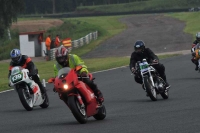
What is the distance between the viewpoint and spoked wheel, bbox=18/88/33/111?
14.8 m

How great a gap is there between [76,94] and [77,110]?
295 millimetres

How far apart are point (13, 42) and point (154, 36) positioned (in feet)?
40.2

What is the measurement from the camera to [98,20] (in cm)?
8431

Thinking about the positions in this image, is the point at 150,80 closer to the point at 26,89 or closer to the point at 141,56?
the point at 141,56

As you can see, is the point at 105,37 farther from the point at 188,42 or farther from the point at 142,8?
the point at 142,8

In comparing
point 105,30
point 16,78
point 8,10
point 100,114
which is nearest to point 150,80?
point 16,78

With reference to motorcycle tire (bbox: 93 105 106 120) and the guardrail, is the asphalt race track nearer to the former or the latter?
motorcycle tire (bbox: 93 105 106 120)

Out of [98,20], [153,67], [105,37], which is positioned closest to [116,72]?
[153,67]

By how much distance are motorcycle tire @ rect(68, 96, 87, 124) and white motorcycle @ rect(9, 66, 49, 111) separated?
163 inches

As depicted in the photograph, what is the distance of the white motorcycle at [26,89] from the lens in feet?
48.2

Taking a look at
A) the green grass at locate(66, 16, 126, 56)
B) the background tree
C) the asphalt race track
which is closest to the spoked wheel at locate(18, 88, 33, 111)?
the asphalt race track

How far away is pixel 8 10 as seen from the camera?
4869cm

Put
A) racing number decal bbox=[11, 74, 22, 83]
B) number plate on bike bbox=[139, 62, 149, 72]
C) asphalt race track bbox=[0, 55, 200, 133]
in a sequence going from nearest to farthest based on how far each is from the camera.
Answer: asphalt race track bbox=[0, 55, 200, 133]
racing number decal bbox=[11, 74, 22, 83]
number plate on bike bbox=[139, 62, 149, 72]

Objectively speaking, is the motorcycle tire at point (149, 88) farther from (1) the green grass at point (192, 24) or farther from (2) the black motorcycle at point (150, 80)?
(1) the green grass at point (192, 24)
